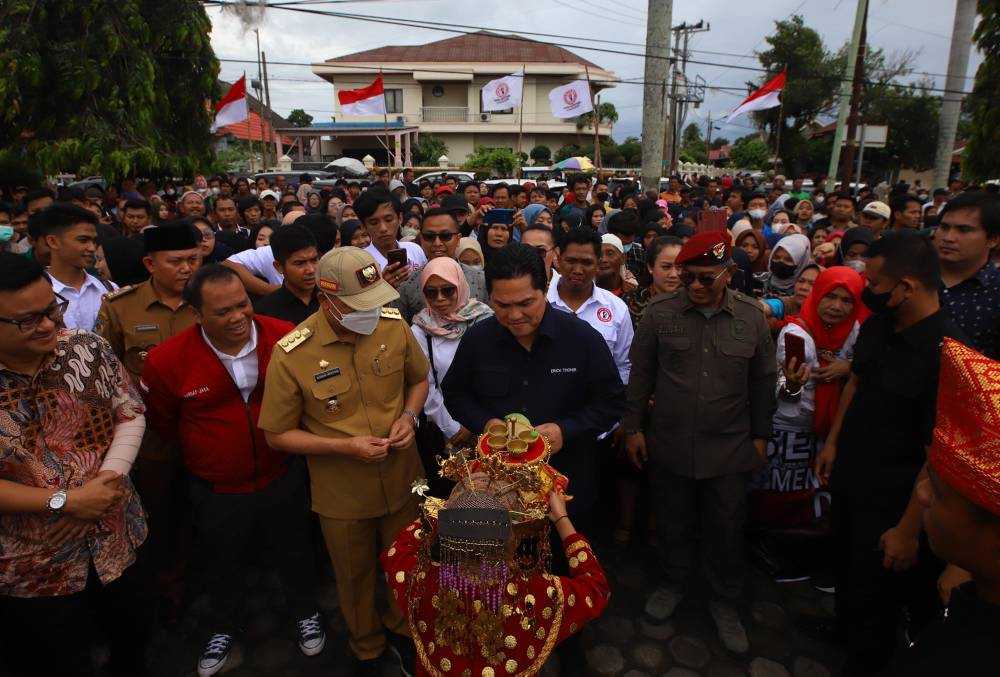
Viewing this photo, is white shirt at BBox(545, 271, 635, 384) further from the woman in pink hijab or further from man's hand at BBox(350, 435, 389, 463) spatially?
man's hand at BBox(350, 435, 389, 463)

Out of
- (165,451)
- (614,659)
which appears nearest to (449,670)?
(614,659)

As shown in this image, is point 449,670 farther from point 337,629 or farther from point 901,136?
point 901,136

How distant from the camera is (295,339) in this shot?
8.33ft

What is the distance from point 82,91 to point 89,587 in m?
12.7

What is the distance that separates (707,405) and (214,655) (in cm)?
288

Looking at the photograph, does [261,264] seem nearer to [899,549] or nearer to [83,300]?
[83,300]

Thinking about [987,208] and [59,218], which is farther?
[59,218]

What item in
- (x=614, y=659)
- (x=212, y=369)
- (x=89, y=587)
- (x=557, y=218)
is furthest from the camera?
(x=557, y=218)

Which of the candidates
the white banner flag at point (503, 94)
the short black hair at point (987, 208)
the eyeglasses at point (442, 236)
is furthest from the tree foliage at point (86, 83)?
the short black hair at point (987, 208)

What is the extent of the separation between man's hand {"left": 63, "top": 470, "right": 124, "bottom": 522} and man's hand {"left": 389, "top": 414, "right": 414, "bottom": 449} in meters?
1.14

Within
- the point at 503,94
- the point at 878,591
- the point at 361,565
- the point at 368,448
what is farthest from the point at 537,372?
the point at 503,94

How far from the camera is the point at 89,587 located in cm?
253

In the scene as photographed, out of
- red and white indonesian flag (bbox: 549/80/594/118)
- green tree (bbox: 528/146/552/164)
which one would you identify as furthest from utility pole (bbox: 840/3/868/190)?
green tree (bbox: 528/146/552/164)

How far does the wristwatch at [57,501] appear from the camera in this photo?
222 cm
